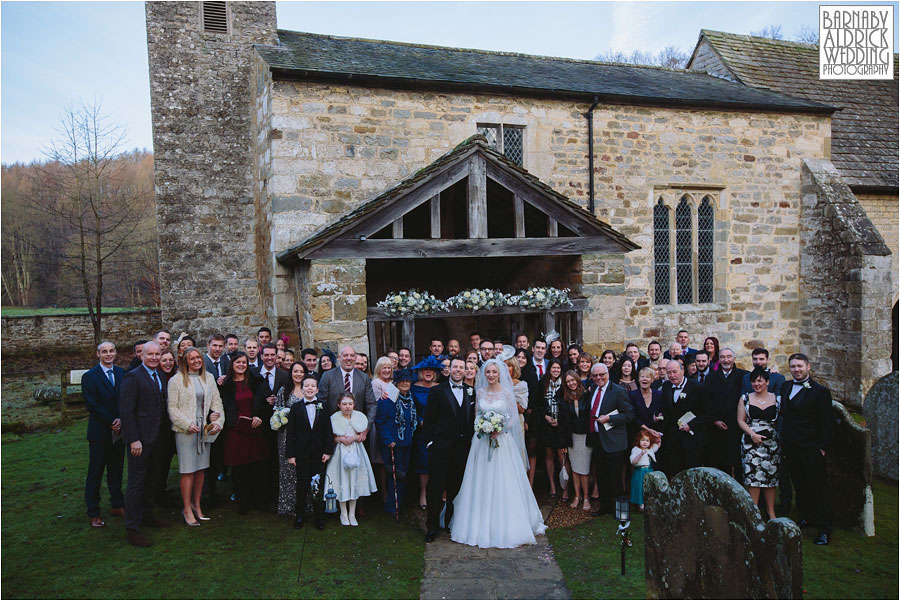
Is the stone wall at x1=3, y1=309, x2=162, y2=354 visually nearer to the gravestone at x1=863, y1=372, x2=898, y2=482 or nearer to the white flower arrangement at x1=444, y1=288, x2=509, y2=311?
the white flower arrangement at x1=444, y1=288, x2=509, y2=311

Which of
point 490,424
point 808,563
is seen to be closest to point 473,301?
point 490,424

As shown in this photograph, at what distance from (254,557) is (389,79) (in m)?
8.30

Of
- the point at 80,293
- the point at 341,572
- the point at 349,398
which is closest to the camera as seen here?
the point at 341,572

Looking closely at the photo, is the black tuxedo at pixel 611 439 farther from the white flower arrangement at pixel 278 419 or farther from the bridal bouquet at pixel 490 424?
the white flower arrangement at pixel 278 419

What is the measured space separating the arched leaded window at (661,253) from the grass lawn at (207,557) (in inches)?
342

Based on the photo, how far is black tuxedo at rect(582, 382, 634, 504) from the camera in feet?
21.6

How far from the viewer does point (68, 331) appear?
20.4 metres

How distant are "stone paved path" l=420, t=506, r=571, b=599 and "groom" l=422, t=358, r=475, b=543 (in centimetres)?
43

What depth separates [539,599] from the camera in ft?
16.2

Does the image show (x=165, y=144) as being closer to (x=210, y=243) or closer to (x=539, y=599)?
(x=210, y=243)

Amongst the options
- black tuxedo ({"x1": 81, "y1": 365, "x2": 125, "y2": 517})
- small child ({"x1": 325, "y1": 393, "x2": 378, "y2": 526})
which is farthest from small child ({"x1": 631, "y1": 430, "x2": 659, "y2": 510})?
black tuxedo ({"x1": 81, "y1": 365, "x2": 125, "y2": 517})

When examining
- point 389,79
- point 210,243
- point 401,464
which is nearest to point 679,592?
point 401,464

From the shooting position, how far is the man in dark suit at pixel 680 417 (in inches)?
255

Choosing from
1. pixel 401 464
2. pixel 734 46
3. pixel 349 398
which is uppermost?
pixel 734 46
